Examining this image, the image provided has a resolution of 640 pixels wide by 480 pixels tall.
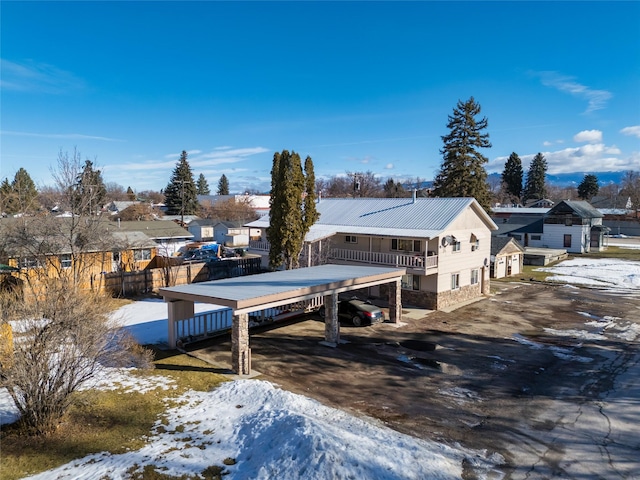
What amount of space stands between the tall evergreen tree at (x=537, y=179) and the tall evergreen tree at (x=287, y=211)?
9674 centimetres

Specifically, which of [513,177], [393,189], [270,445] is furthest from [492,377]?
[513,177]

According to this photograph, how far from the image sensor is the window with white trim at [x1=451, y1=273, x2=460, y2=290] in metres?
29.4

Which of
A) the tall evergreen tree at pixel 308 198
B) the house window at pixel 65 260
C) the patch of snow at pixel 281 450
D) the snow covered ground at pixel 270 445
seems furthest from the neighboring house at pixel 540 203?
the patch of snow at pixel 281 450

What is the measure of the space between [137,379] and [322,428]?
7.25 m

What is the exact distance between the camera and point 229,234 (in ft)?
209

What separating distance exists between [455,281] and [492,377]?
543 inches

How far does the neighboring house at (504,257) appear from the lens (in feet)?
133

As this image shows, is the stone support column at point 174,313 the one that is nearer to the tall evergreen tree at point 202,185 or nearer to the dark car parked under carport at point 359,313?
the dark car parked under carport at point 359,313

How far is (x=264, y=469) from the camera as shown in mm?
9383

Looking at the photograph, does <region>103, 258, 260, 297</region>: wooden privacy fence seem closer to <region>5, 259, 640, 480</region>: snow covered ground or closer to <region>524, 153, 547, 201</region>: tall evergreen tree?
<region>5, 259, 640, 480</region>: snow covered ground

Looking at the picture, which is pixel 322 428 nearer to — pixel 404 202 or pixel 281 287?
pixel 281 287

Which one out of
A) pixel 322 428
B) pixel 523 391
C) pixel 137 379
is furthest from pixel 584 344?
pixel 137 379

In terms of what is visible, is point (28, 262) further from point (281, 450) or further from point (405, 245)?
point (281, 450)

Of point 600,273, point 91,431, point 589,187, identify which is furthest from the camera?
point 589,187
